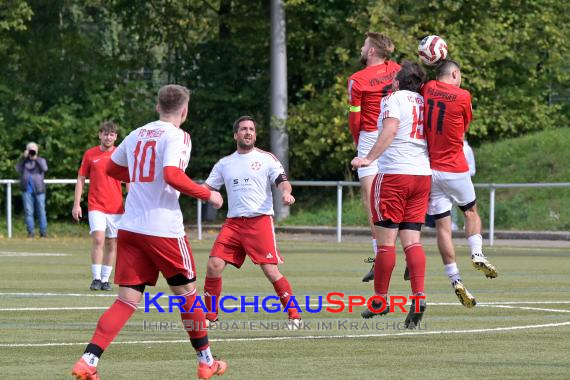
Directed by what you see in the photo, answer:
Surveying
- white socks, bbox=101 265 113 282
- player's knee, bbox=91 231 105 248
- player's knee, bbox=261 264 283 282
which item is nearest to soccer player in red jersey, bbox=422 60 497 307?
player's knee, bbox=261 264 283 282

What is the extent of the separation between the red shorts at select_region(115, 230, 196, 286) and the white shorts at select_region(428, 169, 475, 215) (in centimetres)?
427

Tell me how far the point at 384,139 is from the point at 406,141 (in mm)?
338

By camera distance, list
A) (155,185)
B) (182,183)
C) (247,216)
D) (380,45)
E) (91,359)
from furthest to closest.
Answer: (380,45)
(247,216)
(155,185)
(182,183)
(91,359)

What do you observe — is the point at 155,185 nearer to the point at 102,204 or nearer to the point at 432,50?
the point at 432,50

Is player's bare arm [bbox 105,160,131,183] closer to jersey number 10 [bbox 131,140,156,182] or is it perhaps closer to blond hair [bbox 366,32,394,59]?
jersey number 10 [bbox 131,140,156,182]

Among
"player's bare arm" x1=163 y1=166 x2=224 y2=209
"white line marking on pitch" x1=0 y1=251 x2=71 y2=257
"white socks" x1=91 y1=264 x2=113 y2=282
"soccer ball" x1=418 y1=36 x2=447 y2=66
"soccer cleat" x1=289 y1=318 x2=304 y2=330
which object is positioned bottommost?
"white line marking on pitch" x1=0 y1=251 x2=71 y2=257

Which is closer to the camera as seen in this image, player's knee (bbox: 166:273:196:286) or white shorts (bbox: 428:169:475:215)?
player's knee (bbox: 166:273:196:286)

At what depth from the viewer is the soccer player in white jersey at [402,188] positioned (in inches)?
492

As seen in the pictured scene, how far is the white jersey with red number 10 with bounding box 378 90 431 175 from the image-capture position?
12500 mm

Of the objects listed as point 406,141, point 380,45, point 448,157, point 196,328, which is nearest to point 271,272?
point 406,141

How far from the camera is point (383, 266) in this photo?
41.4 feet

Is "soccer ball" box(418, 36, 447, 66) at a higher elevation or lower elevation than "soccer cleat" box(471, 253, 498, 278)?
higher

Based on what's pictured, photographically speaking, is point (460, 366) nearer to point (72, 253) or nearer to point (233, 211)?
point (233, 211)

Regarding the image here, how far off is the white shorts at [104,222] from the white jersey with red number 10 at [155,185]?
8.14 m
